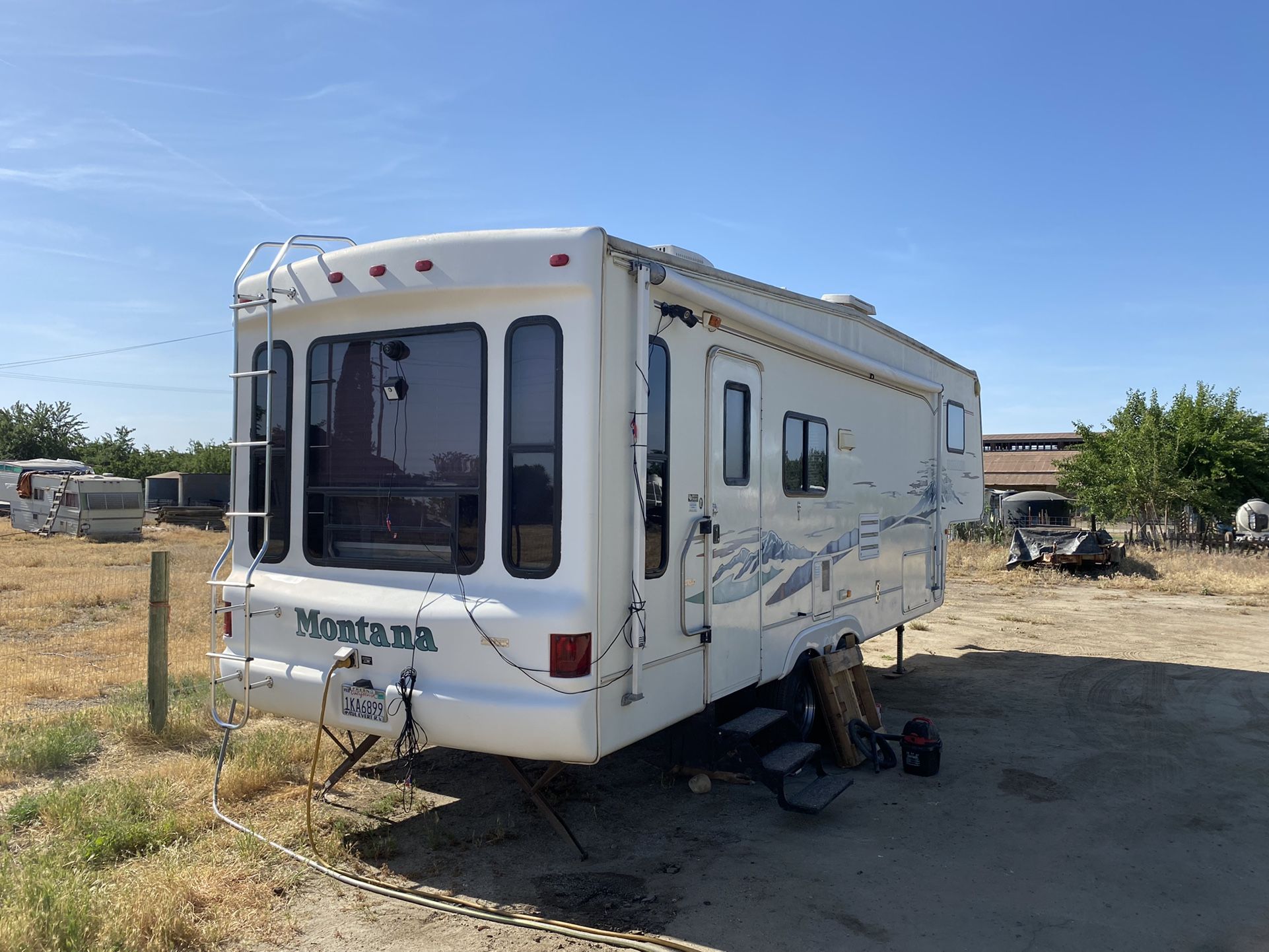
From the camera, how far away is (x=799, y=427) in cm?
600

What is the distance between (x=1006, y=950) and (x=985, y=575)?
677 inches

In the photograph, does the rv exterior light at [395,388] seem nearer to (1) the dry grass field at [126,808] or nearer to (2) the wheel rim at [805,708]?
→ (1) the dry grass field at [126,808]

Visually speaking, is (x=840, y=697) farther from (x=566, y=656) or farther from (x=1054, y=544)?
(x=1054, y=544)

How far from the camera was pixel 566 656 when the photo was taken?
3.92m

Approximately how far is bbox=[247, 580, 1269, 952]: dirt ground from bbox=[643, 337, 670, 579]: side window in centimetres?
148

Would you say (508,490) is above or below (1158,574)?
above

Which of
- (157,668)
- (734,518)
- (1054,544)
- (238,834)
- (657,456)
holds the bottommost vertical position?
(238,834)

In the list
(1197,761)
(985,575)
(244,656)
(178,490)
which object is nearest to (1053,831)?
(1197,761)

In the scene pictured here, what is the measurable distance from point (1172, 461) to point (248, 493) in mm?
24088

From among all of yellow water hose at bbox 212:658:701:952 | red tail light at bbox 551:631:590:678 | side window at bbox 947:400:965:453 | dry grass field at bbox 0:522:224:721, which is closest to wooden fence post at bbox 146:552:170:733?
dry grass field at bbox 0:522:224:721

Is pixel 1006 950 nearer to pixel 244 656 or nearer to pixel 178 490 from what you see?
pixel 244 656

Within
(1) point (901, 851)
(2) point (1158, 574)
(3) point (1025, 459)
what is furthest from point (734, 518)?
(3) point (1025, 459)

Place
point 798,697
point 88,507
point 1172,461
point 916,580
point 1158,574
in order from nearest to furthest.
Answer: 1. point 798,697
2. point 916,580
3. point 1158,574
4. point 1172,461
5. point 88,507

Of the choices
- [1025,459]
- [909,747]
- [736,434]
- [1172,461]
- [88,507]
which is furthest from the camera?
[1025,459]
